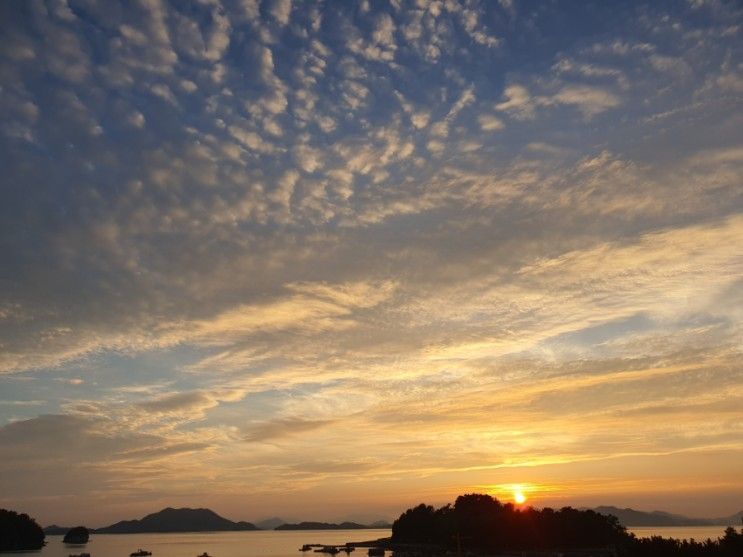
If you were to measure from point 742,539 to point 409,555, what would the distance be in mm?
126209

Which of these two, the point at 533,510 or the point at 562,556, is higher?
the point at 533,510

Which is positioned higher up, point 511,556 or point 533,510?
point 533,510

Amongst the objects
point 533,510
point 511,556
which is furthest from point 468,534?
point 511,556

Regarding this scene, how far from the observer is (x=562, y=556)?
12000 centimetres

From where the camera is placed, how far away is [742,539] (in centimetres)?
6359

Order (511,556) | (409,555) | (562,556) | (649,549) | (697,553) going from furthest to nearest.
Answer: (409,555) < (511,556) < (562,556) < (649,549) < (697,553)

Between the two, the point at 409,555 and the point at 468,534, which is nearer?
the point at 468,534

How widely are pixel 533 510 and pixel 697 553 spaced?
327ft

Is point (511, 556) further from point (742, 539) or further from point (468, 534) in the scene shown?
point (742, 539)

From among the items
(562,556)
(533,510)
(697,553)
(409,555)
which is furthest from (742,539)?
(409,555)

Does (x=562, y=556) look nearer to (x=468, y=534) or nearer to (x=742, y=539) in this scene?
(x=468, y=534)

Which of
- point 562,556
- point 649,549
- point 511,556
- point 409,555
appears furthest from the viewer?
point 409,555

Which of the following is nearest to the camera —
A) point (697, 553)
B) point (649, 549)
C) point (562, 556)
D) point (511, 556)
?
point (697, 553)

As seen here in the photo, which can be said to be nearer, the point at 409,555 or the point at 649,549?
the point at 649,549
